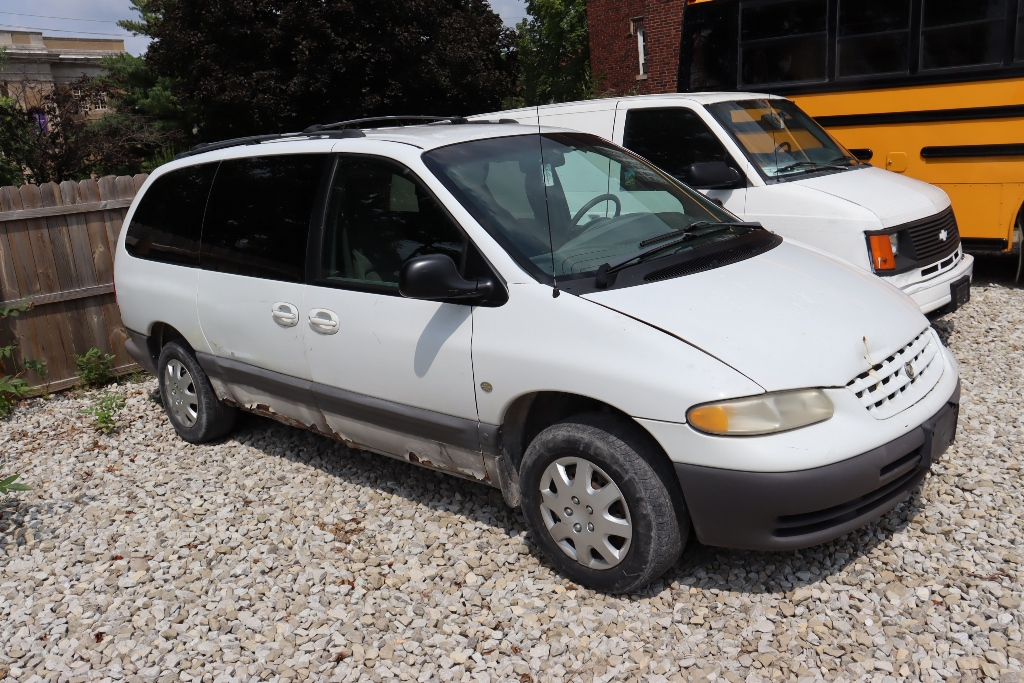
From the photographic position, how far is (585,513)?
3549 millimetres

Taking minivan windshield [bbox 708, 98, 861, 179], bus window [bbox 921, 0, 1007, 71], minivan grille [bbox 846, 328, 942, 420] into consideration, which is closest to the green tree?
bus window [bbox 921, 0, 1007, 71]

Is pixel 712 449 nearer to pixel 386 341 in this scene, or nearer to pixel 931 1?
pixel 386 341

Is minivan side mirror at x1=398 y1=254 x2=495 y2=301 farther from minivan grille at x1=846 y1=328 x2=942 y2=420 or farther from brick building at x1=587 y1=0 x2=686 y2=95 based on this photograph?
brick building at x1=587 y1=0 x2=686 y2=95

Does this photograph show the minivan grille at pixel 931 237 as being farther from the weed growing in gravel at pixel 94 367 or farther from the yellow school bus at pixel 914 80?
the weed growing in gravel at pixel 94 367

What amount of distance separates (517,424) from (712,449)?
98 cm

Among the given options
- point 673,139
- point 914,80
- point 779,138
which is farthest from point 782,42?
point 673,139

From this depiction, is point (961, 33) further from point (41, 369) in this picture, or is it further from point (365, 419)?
point (41, 369)

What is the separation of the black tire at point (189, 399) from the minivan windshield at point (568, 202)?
7.92ft

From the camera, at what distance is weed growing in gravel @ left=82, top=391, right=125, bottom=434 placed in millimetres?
6367

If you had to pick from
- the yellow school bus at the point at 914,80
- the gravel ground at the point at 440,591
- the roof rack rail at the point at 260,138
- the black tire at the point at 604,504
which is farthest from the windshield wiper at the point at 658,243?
the yellow school bus at the point at 914,80

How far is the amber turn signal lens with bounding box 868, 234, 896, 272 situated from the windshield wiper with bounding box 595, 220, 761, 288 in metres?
2.06

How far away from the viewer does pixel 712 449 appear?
3146 millimetres

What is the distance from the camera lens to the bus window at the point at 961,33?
25.7 ft

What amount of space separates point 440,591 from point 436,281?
1.36 m
